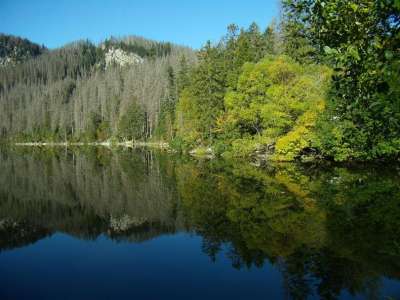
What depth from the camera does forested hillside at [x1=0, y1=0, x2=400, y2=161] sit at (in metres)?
5.31

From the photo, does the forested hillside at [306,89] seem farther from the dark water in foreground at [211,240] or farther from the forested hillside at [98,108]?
the forested hillside at [98,108]

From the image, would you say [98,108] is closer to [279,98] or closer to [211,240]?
[279,98]

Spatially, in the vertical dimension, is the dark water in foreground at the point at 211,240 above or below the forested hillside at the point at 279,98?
below

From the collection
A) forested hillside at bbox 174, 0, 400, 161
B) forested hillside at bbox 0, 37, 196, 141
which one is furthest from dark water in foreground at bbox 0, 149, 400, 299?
forested hillside at bbox 0, 37, 196, 141

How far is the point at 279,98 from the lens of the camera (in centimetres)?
3994

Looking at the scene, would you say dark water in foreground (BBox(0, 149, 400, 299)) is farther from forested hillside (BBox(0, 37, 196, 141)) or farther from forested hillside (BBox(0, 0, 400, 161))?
forested hillside (BBox(0, 37, 196, 141))

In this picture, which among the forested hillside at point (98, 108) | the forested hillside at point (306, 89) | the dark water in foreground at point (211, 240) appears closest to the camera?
the forested hillside at point (306, 89)

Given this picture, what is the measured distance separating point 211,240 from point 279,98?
27.6 meters

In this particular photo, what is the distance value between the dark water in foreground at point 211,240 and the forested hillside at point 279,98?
3396 mm

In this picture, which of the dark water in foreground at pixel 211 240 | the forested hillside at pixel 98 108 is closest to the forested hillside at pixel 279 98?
the forested hillside at pixel 98 108

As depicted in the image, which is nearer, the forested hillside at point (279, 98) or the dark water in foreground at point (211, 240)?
the forested hillside at point (279, 98)

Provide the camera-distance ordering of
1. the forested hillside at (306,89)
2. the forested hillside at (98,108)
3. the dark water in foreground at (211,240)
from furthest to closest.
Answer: the forested hillside at (98,108) → the dark water in foreground at (211,240) → the forested hillside at (306,89)

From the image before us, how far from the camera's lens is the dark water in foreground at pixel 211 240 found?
1099 cm

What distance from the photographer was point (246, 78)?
4447 centimetres
